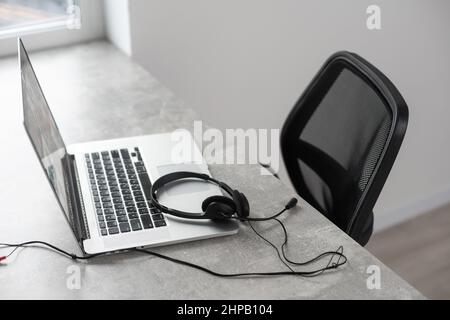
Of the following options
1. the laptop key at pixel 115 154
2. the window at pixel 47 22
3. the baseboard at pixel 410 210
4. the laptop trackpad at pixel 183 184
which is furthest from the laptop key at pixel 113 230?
the baseboard at pixel 410 210

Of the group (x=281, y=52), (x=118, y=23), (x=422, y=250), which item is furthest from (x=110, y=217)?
(x=422, y=250)

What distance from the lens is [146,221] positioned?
1.28 metres

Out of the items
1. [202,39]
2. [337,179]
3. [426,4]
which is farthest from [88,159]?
[426,4]

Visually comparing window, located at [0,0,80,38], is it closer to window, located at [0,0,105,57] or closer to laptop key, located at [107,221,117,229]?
window, located at [0,0,105,57]

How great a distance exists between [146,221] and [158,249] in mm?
73

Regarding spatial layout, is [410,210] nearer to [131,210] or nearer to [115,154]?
[115,154]

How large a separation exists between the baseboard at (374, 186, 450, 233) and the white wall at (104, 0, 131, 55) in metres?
1.30

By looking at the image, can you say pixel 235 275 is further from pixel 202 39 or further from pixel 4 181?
pixel 202 39

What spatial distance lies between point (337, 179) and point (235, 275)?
0.48 metres

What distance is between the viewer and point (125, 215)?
1298 mm

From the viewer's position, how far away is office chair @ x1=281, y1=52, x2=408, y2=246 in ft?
4.54

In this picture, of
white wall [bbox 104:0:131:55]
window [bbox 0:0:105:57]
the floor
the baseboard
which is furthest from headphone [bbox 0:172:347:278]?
the baseboard

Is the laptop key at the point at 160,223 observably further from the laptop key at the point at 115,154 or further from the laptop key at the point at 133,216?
the laptop key at the point at 115,154

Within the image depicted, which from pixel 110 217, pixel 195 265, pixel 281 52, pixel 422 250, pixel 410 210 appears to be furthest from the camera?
pixel 410 210
